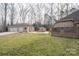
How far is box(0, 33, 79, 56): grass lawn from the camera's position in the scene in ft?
14.0

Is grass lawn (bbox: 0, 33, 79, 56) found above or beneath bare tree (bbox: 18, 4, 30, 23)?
beneath

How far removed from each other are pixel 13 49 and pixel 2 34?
30 cm

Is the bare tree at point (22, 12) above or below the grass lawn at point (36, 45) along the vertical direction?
above

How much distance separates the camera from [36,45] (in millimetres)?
4328

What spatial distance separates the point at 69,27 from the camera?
4.32 metres

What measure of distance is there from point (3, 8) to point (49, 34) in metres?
0.85

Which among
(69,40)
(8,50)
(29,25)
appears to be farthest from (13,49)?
(69,40)

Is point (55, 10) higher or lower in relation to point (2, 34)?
higher

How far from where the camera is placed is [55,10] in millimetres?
4340

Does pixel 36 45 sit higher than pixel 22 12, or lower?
lower

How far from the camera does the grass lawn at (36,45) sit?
4270mm

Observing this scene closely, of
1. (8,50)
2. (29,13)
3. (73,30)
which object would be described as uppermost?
(29,13)

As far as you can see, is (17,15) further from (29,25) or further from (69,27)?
(69,27)

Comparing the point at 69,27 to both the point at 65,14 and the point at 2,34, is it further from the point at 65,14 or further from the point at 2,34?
the point at 2,34
